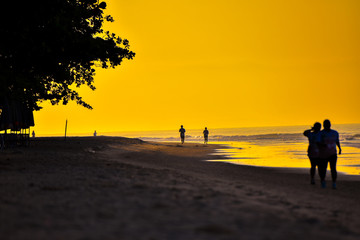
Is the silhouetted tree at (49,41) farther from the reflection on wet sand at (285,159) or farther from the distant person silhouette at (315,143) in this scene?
the distant person silhouette at (315,143)

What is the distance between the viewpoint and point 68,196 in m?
8.40

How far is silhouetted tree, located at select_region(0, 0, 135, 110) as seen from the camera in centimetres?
1903

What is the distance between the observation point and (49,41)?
68.8 feet

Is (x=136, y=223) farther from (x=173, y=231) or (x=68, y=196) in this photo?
(x=68, y=196)

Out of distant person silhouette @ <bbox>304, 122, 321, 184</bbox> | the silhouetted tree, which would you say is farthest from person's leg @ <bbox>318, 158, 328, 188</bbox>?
the silhouetted tree

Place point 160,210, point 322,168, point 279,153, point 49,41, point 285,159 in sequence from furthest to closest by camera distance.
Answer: point 279,153 < point 285,159 < point 49,41 < point 322,168 < point 160,210

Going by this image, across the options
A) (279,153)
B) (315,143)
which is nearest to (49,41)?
(315,143)

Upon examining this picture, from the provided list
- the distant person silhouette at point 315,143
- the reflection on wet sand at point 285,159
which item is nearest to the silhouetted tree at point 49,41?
the reflection on wet sand at point 285,159

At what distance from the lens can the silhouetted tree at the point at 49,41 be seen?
19.0 meters

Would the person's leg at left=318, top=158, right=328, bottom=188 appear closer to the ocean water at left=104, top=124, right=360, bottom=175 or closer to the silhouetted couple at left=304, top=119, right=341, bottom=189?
the silhouetted couple at left=304, top=119, right=341, bottom=189

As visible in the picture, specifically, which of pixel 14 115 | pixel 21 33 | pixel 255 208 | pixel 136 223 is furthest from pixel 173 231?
pixel 14 115

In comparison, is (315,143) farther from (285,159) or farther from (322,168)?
(285,159)

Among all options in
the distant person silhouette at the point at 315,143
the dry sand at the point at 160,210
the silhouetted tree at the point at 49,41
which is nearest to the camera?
the dry sand at the point at 160,210

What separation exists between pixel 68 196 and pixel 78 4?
18.2 metres
